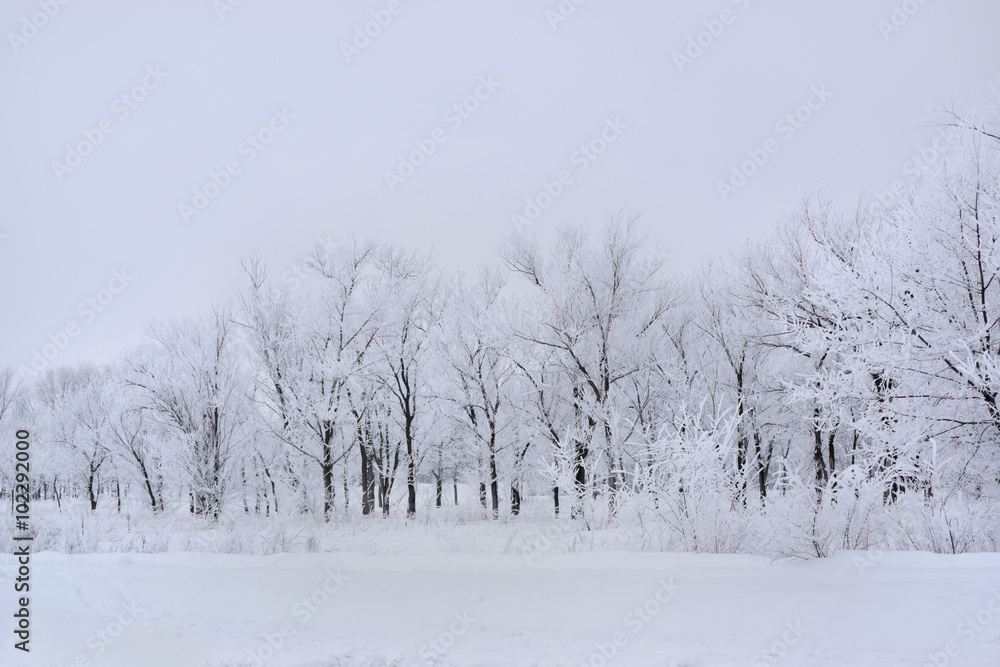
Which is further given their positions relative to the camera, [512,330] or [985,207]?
[512,330]

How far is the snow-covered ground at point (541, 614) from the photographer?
4480 mm

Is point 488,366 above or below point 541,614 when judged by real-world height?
above

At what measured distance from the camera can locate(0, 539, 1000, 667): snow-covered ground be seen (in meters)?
4.48

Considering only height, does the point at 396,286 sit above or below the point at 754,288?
above

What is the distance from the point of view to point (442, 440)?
28.8 meters

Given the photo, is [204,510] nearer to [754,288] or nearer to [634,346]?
[634,346]

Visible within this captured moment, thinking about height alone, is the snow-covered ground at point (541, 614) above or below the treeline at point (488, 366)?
below

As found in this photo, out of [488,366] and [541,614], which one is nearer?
[541,614]

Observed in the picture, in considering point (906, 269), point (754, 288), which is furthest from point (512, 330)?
point (906, 269)

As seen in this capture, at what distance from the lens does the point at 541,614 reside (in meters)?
5.34

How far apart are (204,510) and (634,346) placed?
1591 cm

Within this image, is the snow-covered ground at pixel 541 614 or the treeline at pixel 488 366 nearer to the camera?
the snow-covered ground at pixel 541 614

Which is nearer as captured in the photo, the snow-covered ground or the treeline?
the snow-covered ground

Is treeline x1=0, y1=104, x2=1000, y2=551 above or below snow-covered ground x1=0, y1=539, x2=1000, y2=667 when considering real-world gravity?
above
